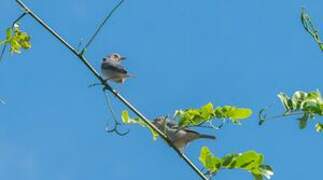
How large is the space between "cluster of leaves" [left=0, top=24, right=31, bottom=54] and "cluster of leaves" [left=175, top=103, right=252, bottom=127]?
1094 millimetres

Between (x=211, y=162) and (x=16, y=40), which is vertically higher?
(x=16, y=40)

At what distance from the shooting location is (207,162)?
2.80 m

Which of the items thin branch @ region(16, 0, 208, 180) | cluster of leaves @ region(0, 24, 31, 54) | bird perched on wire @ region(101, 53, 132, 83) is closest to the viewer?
thin branch @ region(16, 0, 208, 180)

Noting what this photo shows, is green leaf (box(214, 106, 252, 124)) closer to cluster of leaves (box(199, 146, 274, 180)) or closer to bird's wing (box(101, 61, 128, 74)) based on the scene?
cluster of leaves (box(199, 146, 274, 180))

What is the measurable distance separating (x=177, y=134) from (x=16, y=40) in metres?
0.93

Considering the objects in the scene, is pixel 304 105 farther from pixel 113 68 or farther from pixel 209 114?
pixel 113 68

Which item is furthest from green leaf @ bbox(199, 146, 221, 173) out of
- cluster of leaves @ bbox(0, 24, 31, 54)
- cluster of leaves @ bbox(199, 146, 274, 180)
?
cluster of leaves @ bbox(0, 24, 31, 54)

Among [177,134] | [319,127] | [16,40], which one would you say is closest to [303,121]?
[319,127]

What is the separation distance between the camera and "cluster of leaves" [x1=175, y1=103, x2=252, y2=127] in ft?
9.76

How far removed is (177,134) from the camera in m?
3.55

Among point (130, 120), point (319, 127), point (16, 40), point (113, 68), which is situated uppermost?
point (113, 68)

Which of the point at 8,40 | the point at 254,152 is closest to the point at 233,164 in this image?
the point at 254,152

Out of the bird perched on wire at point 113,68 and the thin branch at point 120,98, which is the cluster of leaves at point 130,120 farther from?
the bird perched on wire at point 113,68

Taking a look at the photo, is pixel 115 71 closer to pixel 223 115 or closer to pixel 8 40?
pixel 8 40
